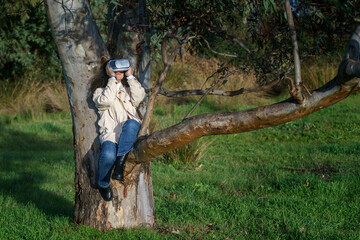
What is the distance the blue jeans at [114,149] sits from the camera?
14.5 ft

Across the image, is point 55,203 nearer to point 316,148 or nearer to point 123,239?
point 123,239

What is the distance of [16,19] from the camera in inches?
565

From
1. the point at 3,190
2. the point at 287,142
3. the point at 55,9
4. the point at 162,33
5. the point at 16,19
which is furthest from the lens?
the point at 16,19

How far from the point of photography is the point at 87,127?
4.64 meters

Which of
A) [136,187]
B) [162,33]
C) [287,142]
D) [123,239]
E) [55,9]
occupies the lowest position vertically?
[287,142]

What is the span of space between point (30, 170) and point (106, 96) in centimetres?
447

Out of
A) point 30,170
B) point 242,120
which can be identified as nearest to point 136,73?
point 242,120

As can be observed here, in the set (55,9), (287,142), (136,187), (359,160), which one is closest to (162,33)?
(55,9)

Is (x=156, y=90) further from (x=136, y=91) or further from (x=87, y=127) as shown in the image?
(x=87, y=127)

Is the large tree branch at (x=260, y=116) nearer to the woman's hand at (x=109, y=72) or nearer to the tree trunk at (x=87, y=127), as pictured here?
the tree trunk at (x=87, y=127)

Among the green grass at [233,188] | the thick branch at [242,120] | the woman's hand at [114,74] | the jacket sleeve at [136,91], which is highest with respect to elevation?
the woman's hand at [114,74]

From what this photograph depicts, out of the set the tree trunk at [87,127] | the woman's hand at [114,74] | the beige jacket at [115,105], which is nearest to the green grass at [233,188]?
the tree trunk at [87,127]

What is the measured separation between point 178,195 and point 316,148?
3.56m

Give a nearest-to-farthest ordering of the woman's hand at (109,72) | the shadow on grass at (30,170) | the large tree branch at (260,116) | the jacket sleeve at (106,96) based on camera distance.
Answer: the large tree branch at (260,116)
the jacket sleeve at (106,96)
the woman's hand at (109,72)
the shadow on grass at (30,170)
